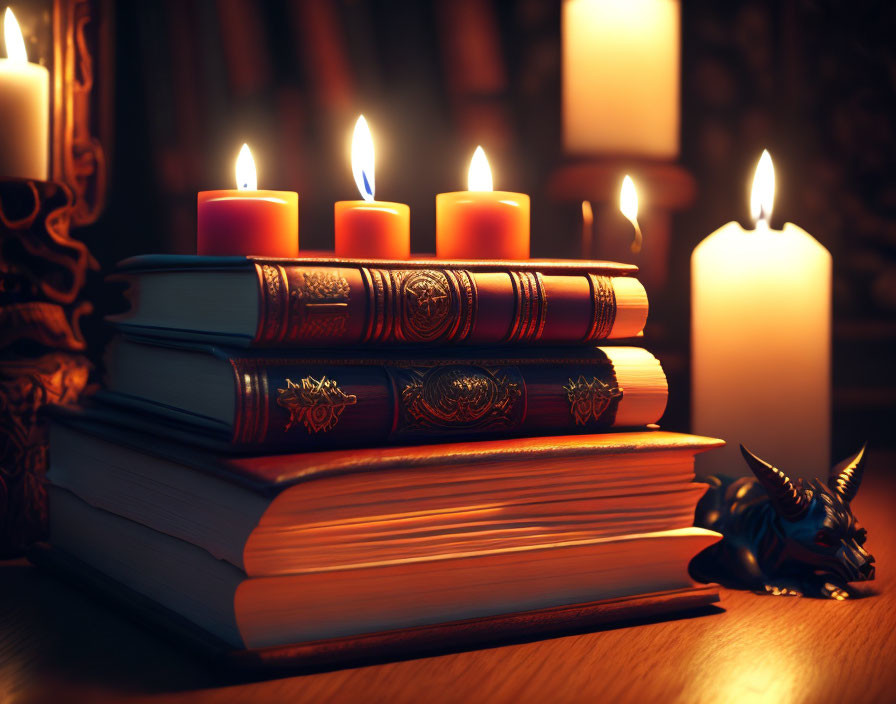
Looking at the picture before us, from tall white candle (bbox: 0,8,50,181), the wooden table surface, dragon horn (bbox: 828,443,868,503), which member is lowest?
the wooden table surface

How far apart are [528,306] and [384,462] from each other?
0.20 meters

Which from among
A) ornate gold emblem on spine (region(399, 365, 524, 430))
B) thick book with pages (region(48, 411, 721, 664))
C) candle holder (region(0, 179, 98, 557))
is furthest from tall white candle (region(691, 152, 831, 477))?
candle holder (region(0, 179, 98, 557))

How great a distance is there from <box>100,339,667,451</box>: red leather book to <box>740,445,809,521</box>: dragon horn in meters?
0.10

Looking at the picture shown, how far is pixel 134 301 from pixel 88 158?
273mm

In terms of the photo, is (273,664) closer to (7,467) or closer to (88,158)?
(7,467)

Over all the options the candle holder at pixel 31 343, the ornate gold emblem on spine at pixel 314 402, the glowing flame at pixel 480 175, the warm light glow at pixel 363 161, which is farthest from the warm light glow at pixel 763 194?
the candle holder at pixel 31 343

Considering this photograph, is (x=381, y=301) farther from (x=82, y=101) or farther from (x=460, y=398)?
(x=82, y=101)

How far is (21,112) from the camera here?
98 cm

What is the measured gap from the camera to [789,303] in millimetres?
984

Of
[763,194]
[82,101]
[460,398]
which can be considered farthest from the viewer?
[82,101]

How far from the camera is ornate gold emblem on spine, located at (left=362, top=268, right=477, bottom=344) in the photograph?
79cm

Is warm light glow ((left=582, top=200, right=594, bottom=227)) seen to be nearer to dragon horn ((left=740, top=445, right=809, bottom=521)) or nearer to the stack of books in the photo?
the stack of books

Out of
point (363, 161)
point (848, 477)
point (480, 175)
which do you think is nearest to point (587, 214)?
point (480, 175)

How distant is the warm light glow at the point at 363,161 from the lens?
3.12 ft
